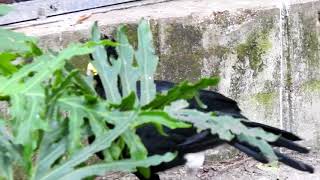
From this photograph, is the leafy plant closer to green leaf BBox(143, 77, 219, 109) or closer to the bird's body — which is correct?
green leaf BBox(143, 77, 219, 109)

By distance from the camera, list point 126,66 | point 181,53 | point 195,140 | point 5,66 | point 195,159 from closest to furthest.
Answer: point 5,66, point 126,66, point 195,140, point 195,159, point 181,53

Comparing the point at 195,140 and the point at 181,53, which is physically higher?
the point at 181,53

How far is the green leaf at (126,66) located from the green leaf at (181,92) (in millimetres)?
185

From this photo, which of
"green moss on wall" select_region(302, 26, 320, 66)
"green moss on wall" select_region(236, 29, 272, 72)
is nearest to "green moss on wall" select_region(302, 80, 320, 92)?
"green moss on wall" select_region(302, 26, 320, 66)

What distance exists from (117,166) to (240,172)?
2.70 m

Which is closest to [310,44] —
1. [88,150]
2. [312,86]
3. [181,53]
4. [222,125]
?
[312,86]

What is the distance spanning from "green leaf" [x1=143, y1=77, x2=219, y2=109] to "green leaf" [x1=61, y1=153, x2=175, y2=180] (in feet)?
0.37

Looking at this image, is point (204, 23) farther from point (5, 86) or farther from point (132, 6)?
point (5, 86)

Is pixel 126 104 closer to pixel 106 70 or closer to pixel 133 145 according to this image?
pixel 133 145

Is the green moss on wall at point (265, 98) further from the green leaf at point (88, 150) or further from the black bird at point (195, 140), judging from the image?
the green leaf at point (88, 150)

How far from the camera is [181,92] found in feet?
4.40

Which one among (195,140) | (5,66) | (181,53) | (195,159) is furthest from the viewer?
(181,53)

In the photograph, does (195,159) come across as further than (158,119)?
Yes

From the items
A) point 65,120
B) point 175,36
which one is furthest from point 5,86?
point 175,36
